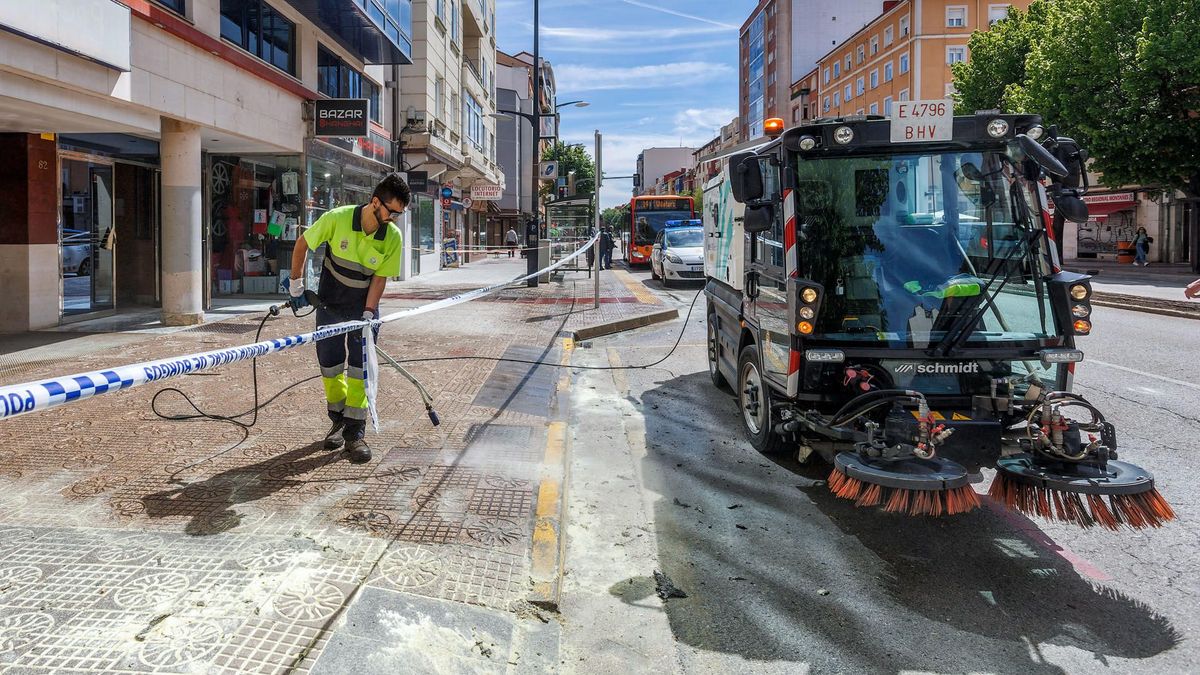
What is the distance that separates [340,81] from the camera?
18.0 m

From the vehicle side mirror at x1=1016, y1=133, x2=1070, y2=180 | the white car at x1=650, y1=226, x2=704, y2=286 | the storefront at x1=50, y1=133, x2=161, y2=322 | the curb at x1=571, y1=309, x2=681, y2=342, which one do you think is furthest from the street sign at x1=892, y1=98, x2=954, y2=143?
the white car at x1=650, y1=226, x2=704, y2=286

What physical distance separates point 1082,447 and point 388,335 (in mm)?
9101

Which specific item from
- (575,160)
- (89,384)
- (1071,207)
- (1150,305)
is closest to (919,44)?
(575,160)

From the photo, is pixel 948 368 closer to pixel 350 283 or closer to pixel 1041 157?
pixel 1041 157

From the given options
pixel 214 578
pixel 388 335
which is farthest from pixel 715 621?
pixel 388 335

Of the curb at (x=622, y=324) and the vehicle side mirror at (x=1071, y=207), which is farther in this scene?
the curb at (x=622, y=324)

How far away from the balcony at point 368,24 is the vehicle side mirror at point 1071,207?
44.5 feet

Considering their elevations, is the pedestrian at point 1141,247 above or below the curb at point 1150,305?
above

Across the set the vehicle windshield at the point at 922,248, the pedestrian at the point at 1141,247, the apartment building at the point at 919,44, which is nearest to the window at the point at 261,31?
the vehicle windshield at the point at 922,248

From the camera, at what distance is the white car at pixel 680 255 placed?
21562 millimetres

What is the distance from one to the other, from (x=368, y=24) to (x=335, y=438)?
1308 centimetres

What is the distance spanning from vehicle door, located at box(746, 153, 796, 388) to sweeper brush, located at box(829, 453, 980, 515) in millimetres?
1084

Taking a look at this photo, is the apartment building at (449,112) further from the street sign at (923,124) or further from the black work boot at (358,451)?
the street sign at (923,124)

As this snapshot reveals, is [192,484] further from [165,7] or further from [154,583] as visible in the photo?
[165,7]
